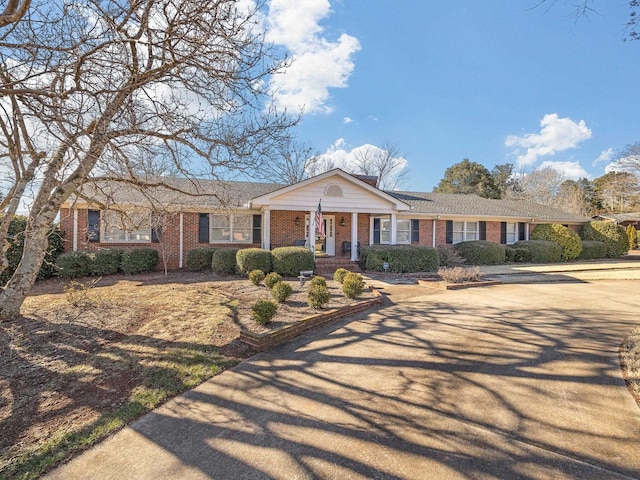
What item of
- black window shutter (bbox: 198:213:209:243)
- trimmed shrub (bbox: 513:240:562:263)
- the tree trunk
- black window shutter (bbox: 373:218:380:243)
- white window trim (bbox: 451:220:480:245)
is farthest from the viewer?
white window trim (bbox: 451:220:480:245)

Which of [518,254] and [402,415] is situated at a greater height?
[518,254]

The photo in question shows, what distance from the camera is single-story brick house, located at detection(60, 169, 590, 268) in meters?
13.3

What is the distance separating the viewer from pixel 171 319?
6.28 metres

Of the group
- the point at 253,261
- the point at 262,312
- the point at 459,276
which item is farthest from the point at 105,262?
the point at 459,276

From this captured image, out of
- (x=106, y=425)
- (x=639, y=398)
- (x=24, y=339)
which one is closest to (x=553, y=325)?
(x=639, y=398)

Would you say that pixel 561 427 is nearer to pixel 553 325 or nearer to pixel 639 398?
pixel 639 398

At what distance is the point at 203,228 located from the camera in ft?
48.5

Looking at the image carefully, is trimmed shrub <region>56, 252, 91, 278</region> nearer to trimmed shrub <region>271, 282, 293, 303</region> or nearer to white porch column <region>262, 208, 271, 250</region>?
white porch column <region>262, 208, 271, 250</region>

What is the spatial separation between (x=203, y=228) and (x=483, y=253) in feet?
46.9

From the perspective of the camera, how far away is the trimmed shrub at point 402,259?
1360 cm

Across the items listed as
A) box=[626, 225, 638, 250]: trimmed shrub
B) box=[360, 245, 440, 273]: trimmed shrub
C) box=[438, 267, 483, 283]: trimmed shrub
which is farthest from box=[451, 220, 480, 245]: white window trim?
box=[626, 225, 638, 250]: trimmed shrub

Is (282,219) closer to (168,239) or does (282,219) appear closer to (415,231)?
(168,239)

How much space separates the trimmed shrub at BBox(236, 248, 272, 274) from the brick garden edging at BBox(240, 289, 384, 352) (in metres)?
5.42

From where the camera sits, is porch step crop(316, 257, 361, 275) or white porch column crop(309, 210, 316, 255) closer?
porch step crop(316, 257, 361, 275)
